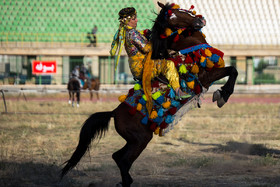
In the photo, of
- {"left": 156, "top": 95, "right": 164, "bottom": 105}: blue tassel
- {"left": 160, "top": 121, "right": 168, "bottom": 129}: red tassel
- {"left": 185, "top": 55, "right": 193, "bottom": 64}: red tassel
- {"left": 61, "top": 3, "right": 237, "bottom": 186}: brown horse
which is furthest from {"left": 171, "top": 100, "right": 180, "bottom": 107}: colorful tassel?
{"left": 185, "top": 55, "right": 193, "bottom": 64}: red tassel

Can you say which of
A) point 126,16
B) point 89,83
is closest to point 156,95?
point 126,16

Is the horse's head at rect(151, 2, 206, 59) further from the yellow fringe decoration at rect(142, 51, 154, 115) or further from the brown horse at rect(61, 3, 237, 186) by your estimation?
the yellow fringe decoration at rect(142, 51, 154, 115)

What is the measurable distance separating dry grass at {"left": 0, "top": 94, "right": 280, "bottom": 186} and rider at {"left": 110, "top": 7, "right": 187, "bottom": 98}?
159cm

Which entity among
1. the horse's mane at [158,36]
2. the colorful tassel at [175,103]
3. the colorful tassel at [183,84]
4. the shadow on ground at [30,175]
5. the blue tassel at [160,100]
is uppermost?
the horse's mane at [158,36]

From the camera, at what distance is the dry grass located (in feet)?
22.4

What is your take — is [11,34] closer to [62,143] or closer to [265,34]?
[265,34]

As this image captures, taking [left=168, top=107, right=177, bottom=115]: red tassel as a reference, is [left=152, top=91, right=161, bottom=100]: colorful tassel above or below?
above

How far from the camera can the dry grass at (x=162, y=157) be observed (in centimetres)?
683

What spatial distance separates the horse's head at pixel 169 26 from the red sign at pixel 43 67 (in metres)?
34.4

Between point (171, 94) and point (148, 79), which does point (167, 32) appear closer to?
point (148, 79)

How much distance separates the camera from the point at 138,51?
18.7 ft

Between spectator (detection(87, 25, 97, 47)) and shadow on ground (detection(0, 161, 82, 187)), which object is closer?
shadow on ground (detection(0, 161, 82, 187))

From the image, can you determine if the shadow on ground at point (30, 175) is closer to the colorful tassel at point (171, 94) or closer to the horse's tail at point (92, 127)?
the horse's tail at point (92, 127)

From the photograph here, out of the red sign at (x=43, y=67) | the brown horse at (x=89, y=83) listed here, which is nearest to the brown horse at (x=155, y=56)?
the brown horse at (x=89, y=83)
